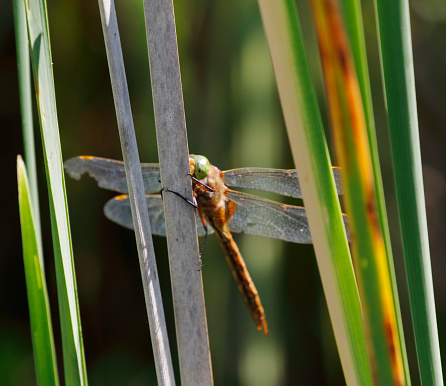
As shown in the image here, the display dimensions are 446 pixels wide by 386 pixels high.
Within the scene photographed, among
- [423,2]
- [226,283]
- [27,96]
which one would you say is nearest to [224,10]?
[423,2]

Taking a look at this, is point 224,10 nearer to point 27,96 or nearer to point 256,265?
point 256,265

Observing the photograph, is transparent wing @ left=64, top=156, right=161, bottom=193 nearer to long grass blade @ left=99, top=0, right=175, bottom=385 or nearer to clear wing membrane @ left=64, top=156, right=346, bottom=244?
clear wing membrane @ left=64, top=156, right=346, bottom=244

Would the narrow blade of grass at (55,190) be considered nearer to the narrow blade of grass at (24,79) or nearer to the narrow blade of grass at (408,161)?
the narrow blade of grass at (24,79)

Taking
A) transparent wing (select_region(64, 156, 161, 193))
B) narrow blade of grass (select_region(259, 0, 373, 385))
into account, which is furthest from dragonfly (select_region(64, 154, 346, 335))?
narrow blade of grass (select_region(259, 0, 373, 385))

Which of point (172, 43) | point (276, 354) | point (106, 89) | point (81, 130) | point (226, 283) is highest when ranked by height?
point (106, 89)

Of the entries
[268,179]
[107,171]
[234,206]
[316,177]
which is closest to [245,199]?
[234,206]

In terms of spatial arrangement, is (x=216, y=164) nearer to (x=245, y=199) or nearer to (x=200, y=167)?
(x=245, y=199)

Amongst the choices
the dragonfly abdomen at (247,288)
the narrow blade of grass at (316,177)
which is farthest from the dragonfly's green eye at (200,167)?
the narrow blade of grass at (316,177)
